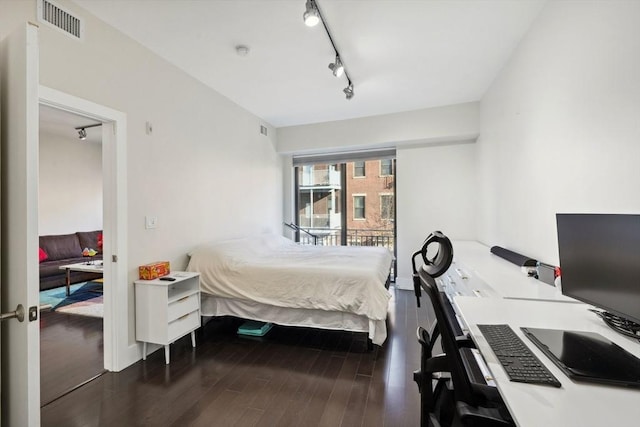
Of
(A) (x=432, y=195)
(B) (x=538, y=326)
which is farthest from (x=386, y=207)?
(B) (x=538, y=326)

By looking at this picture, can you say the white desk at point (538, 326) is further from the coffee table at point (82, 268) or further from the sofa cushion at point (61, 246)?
the sofa cushion at point (61, 246)

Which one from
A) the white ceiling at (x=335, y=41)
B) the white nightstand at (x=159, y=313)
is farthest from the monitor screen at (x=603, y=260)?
the white nightstand at (x=159, y=313)

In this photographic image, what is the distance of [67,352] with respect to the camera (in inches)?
104

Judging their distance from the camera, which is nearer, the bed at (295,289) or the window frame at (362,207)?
the bed at (295,289)

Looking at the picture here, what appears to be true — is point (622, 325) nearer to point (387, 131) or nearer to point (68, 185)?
point (387, 131)

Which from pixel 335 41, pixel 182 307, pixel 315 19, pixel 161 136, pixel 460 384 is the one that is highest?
pixel 335 41

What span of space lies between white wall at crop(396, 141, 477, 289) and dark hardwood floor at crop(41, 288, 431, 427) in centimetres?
211

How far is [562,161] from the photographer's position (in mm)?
1957

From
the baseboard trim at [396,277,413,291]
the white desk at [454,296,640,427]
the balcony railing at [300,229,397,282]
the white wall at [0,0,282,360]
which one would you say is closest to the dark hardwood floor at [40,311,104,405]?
the white wall at [0,0,282,360]

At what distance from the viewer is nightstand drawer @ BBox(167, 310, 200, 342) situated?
246cm

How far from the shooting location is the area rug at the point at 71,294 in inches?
157

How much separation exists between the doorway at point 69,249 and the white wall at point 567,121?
12.2 feet

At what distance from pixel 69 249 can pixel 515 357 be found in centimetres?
699

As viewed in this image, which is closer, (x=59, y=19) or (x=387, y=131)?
(x=59, y=19)
